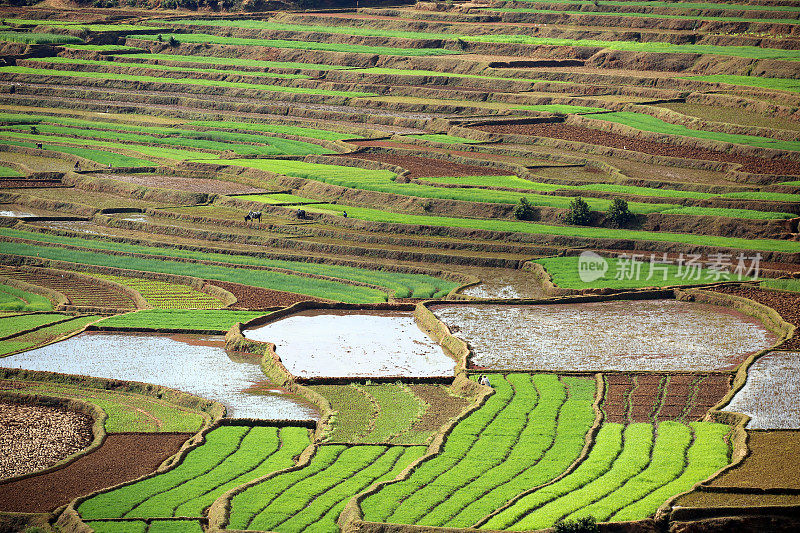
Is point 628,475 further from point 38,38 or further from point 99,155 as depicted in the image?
point 38,38

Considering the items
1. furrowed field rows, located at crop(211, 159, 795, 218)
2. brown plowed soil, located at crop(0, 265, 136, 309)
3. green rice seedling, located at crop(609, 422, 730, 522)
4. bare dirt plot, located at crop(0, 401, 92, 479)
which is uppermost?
furrowed field rows, located at crop(211, 159, 795, 218)

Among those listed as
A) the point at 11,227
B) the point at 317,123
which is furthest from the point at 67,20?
the point at 11,227

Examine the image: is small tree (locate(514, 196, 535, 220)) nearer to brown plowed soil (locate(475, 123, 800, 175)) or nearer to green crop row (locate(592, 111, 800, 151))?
brown plowed soil (locate(475, 123, 800, 175))

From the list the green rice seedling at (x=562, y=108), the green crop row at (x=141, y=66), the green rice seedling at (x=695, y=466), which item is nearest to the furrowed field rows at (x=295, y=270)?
the green rice seedling at (x=695, y=466)

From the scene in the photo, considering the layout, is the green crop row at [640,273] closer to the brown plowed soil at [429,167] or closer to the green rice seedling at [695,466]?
the green rice seedling at [695,466]

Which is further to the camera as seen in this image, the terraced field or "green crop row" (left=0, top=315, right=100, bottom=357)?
"green crop row" (left=0, top=315, right=100, bottom=357)

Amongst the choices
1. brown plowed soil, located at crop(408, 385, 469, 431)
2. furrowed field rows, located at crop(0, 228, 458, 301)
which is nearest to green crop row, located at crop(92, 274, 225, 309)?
furrowed field rows, located at crop(0, 228, 458, 301)
